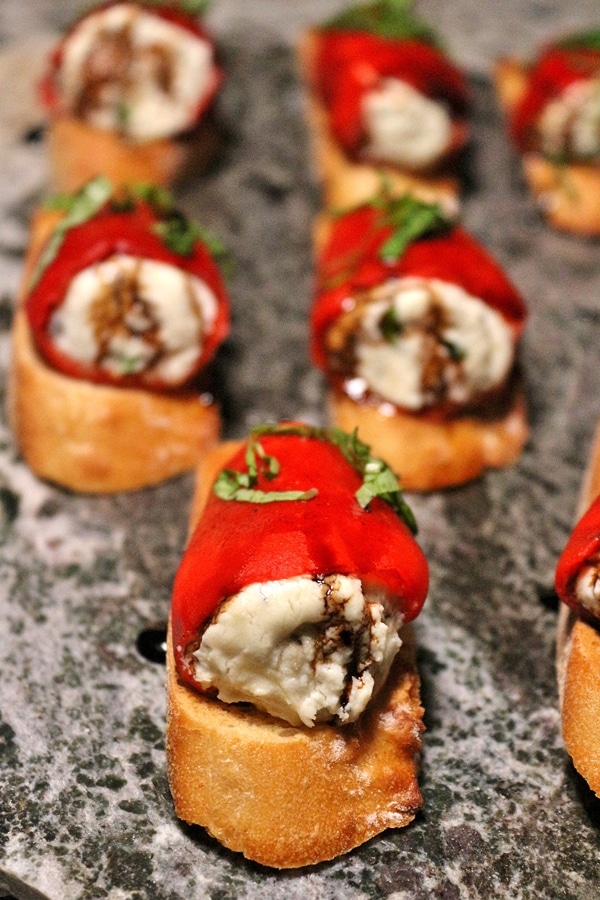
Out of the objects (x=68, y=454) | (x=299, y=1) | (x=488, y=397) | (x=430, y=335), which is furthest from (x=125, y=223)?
(x=299, y=1)

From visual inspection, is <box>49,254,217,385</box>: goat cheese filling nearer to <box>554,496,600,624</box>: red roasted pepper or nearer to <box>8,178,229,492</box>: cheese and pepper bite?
<box>8,178,229,492</box>: cheese and pepper bite

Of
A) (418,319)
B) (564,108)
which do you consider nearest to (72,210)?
(418,319)

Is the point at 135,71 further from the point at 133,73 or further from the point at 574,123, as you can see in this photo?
the point at 574,123

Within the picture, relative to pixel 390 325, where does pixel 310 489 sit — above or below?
above

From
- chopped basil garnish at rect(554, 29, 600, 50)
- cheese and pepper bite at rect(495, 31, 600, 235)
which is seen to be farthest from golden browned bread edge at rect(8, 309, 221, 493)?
chopped basil garnish at rect(554, 29, 600, 50)

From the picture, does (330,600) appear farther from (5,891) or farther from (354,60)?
(354,60)

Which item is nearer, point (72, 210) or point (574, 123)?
point (72, 210)
